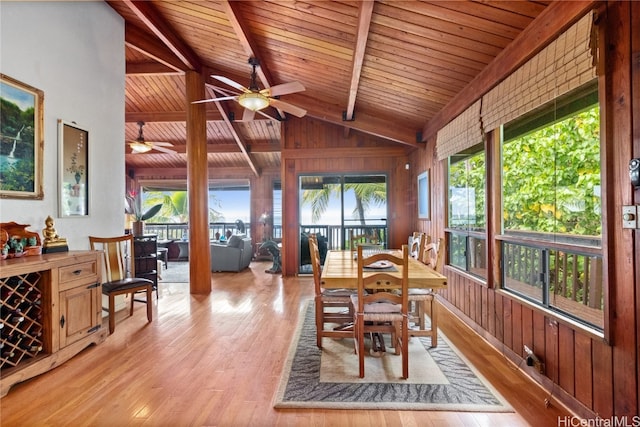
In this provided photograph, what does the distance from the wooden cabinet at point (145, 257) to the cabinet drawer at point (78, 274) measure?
1775mm

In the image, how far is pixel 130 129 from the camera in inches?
288

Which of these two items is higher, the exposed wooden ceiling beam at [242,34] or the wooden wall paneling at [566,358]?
the exposed wooden ceiling beam at [242,34]

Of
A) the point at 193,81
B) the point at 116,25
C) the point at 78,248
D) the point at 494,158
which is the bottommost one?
the point at 78,248

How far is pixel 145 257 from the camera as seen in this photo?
4453mm

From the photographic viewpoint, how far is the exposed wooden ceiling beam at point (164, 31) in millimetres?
3279

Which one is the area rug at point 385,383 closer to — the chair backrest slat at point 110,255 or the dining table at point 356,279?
the dining table at point 356,279

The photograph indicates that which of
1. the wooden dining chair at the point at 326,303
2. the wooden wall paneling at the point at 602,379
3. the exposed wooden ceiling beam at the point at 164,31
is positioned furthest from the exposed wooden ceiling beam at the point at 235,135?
the wooden wall paneling at the point at 602,379

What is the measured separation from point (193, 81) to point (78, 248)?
295 centimetres

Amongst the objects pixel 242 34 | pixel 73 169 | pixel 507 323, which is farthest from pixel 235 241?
pixel 507 323

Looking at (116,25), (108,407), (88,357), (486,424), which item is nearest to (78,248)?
(88,357)

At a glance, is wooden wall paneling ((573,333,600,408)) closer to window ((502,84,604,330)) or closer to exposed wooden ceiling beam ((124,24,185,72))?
window ((502,84,604,330))

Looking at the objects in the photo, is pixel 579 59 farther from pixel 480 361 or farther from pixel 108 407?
pixel 108 407
